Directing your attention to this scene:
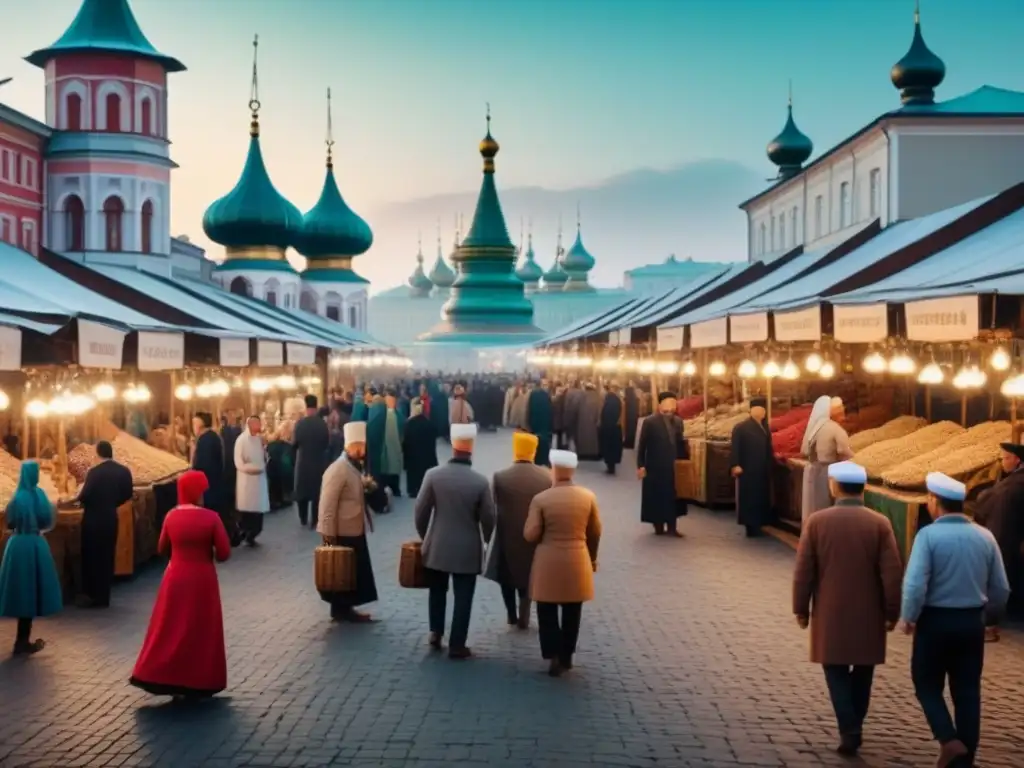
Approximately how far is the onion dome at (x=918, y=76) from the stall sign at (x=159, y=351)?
17825 mm

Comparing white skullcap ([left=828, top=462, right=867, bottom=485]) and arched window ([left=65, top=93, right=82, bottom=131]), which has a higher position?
arched window ([left=65, top=93, right=82, bottom=131])

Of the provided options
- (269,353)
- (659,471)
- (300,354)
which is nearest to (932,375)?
(659,471)

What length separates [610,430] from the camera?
79.3 ft

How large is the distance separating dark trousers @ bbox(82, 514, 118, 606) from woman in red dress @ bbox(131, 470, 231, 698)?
3161 mm

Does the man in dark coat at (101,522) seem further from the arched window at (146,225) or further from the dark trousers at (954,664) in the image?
the arched window at (146,225)

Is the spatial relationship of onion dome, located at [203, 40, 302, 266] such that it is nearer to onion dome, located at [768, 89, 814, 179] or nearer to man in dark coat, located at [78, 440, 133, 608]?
onion dome, located at [768, 89, 814, 179]

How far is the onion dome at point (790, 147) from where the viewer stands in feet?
135

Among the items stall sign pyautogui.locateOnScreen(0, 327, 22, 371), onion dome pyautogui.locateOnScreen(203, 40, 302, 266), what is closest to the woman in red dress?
stall sign pyautogui.locateOnScreen(0, 327, 22, 371)

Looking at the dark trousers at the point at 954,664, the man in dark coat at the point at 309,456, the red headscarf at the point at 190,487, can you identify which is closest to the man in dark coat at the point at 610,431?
the man in dark coat at the point at 309,456

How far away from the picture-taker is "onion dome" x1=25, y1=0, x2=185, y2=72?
33688 mm

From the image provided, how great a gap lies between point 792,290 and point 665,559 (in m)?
5.33

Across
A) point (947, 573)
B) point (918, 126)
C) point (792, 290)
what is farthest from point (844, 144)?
point (947, 573)

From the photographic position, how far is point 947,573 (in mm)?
6754

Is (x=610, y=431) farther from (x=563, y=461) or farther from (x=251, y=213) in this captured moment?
(x=251, y=213)
